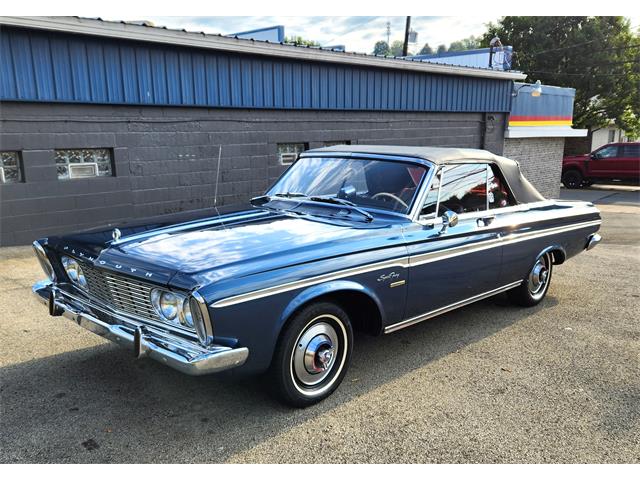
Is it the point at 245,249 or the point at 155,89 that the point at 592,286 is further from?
the point at 155,89

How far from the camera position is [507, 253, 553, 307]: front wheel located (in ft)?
18.0

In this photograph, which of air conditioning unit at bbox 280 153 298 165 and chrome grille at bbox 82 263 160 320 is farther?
air conditioning unit at bbox 280 153 298 165

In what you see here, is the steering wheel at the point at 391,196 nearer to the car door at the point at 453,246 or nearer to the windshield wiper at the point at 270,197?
the car door at the point at 453,246

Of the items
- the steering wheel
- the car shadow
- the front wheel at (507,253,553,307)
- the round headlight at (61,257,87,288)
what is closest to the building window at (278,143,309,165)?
the front wheel at (507,253,553,307)

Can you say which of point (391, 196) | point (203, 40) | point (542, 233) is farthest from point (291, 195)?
point (203, 40)

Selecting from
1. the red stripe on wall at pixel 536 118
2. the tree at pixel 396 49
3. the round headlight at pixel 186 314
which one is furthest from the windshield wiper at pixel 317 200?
the tree at pixel 396 49

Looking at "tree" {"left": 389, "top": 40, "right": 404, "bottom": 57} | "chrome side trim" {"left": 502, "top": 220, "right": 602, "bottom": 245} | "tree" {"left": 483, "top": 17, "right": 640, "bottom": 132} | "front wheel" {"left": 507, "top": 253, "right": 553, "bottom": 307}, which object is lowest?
"front wheel" {"left": 507, "top": 253, "right": 553, "bottom": 307}

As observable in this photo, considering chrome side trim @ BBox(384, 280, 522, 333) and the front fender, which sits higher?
the front fender

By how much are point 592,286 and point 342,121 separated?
6.33 metres

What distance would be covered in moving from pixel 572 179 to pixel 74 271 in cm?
2205

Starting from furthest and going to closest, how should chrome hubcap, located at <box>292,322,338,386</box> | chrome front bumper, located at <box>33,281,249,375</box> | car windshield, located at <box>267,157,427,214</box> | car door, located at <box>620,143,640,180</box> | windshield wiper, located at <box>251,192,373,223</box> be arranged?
car door, located at <box>620,143,640,180</box> → car windshield, located at <box>267,157,427,214</box> → windshield wiper, located at <box>251,192,373,223</box> → chrome hubcap, located at <box>292,322,338,386</box> → chrome front bumper, located at <box>33,281,249,375</box>

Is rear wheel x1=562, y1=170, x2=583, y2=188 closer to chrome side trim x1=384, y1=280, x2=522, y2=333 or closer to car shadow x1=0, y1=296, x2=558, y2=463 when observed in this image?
chrome side trim x1=384, y1=280, x2=522, y2=333

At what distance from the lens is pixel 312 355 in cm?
348

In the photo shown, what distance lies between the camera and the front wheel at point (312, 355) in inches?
130
